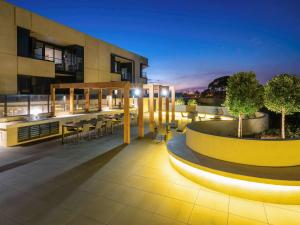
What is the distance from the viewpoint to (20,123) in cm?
925

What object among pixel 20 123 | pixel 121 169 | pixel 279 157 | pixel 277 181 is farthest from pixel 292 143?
pixel 20 123

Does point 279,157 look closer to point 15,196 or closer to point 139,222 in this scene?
point 139,222

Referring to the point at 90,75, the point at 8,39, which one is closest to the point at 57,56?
the point at 90,75

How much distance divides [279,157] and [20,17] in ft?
57.2

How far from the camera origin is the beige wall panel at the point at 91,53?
20234 mm

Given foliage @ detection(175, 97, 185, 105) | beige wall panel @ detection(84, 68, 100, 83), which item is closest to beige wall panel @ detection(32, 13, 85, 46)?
beige wall panel @ detection(84, 68, 100, 83)

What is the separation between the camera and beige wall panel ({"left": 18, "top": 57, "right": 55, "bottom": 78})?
46.5ft

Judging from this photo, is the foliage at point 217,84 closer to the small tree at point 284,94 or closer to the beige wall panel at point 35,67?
the beige wall panel at point 35,67

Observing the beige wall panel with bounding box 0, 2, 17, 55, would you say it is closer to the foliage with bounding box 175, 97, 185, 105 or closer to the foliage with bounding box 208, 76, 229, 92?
the foliage with bounding box 175, 97, 185, 105

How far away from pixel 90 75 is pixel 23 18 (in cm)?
789

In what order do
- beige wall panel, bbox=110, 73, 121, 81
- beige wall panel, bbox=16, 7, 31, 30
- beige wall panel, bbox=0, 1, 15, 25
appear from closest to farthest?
beige wall panel, bbox=0, 1, 15, 25 → beige wall panel, bbox=16, 7, 31, 30 → beige wall panel, bbox=110, 73, 121, 81

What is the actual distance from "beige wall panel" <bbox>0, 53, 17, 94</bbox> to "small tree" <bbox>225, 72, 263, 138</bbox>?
14.2m

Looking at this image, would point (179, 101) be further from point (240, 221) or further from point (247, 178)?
point (240, 221)

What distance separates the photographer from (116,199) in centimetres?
450
